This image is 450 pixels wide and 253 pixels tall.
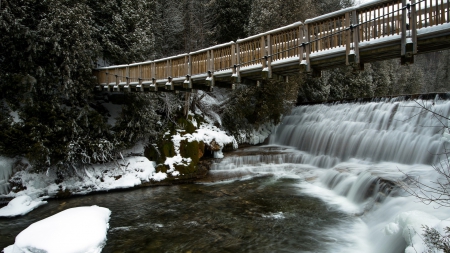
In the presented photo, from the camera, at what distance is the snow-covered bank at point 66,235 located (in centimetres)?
690

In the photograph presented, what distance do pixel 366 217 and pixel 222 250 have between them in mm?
4583

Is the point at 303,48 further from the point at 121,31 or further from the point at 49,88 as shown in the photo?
the point at 121,31

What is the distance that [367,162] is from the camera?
1363cm

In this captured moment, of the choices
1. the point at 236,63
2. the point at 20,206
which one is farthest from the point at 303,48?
the point at 20,206

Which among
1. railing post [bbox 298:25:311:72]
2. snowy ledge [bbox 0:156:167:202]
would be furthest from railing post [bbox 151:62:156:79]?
railing post [bbox 298:25:311:72]

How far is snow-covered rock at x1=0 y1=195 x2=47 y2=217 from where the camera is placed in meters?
10.6

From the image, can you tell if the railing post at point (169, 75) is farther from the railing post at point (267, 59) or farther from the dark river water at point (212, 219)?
the railing post at point (267, 59)

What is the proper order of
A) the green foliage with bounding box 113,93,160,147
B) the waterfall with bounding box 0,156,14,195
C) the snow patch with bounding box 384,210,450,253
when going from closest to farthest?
the snow patch with bounding box 384,210,450,253, the waterfall with bounding box 0,156,14,195, the green foliage with bounding box 113,93,160,147

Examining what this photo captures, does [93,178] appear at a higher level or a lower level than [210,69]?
lower

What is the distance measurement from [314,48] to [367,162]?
26.2ft

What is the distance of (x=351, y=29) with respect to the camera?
22.6 feet

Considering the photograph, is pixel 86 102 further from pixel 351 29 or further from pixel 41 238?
pixel 351 29

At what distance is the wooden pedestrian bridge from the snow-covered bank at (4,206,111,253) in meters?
5.97

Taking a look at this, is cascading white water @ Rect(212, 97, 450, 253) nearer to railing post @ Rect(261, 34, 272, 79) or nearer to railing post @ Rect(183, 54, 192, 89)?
railing post @ Rect(261, 34, 272, 79)
